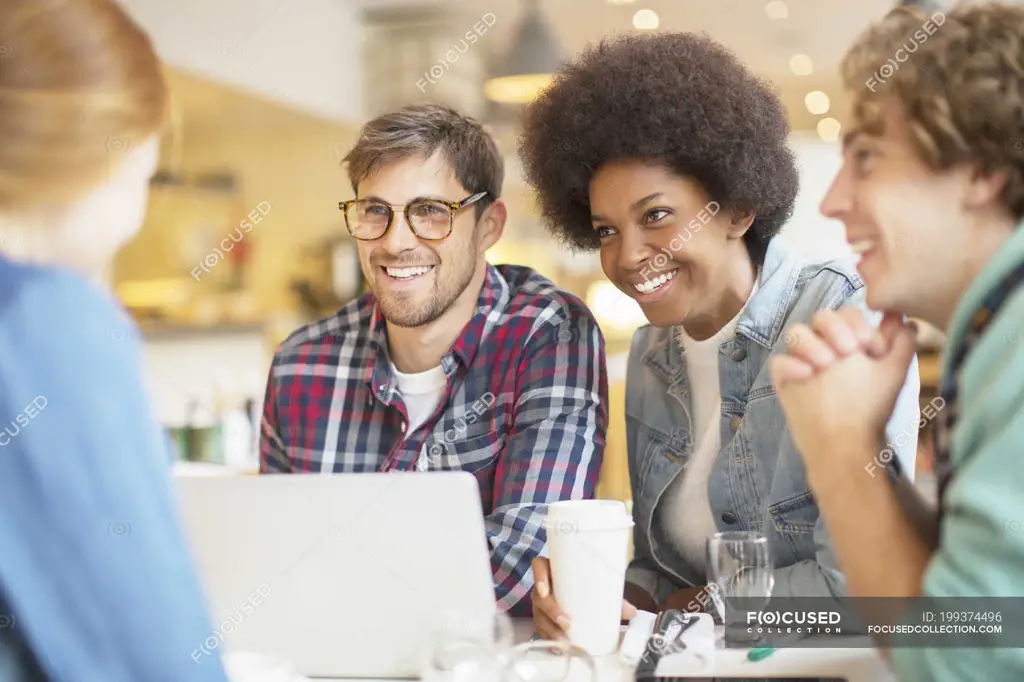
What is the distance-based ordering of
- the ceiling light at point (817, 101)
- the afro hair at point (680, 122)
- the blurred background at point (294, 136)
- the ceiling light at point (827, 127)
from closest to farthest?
the afro hair at point (680, 122)
the blurred background at point (294, 136)
the ceiling light at point (817, 101)
the ceiling light at point (827, 127)

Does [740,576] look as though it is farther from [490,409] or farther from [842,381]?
[490,409]

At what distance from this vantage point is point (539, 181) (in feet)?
4.75

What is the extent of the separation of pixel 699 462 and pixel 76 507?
83 centimetres

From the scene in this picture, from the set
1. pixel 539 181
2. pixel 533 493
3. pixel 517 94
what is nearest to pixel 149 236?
pixel 517 94

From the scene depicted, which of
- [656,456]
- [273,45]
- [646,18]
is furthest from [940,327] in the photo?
[646,18]

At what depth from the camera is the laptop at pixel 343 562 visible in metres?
0.89

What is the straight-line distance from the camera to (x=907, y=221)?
0.83 metres

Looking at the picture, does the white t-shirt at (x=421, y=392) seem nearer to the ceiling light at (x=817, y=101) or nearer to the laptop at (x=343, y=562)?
the laptop at (x=343, y=562)

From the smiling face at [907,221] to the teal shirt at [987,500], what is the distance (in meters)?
0.06

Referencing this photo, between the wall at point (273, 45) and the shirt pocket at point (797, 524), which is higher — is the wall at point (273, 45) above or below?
above

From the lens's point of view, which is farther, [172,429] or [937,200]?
[172,429]

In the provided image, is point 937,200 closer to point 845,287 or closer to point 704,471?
point 845,287

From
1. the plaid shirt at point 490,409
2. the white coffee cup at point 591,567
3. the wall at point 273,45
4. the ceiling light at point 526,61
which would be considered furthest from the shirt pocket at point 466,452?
the wall at point 273,45

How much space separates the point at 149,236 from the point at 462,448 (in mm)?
2892
